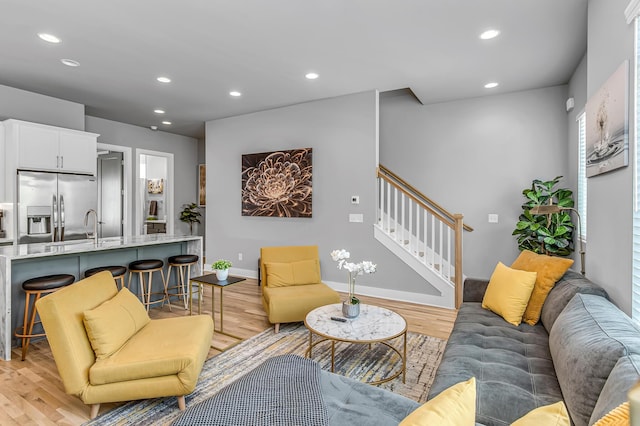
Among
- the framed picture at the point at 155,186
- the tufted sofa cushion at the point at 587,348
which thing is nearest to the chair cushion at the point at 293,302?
the tufted sofa cushion at the point at 587,348

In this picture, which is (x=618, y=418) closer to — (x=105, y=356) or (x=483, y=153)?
(x=105, y=356)

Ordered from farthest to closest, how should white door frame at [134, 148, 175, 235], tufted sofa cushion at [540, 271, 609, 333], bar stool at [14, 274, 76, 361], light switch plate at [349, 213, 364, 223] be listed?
white door frame at [134, 148, 175, 235] → light switch plate at [349, 213, 364, 223] → bar stool at [14, 274, 76, 361] → tufted sofa cushion at [540, 271, 609, 333]

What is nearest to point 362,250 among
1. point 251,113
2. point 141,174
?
point 251,113

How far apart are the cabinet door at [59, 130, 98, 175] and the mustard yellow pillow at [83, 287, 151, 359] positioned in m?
3.30

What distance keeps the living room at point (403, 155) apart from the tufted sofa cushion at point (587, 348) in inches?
111

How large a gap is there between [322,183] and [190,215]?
3733 millimetres

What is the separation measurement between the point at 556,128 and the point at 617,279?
10.9 feet

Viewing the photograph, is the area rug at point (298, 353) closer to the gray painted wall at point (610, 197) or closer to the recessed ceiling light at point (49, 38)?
the gray painted wall at point (610, 197)

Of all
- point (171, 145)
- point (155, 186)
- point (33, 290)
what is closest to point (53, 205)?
Answer: point (33, 290)

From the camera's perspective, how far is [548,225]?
4090mm

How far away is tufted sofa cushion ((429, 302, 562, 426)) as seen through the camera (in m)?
1.54

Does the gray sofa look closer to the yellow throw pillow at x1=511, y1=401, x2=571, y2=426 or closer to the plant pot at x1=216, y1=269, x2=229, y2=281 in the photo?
the yellow throw pillow at x1=511, y1=401, x2=571, y2=426

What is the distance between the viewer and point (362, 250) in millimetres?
4980

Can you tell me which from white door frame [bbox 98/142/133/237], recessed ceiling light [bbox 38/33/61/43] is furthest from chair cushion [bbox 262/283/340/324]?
white door frame [bbox 98/142/133/237]
